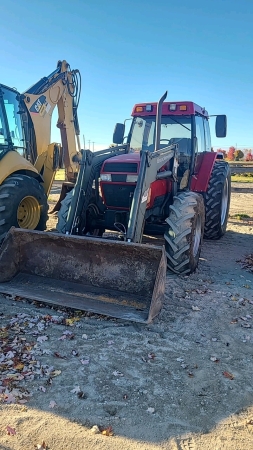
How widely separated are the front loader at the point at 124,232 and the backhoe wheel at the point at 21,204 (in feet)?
1.62

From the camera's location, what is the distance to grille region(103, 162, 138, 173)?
537 centimetres

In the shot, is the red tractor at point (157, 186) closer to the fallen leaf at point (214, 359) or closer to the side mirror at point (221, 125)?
the side mirror at point (221, 125)

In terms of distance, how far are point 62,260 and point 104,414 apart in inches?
92.5

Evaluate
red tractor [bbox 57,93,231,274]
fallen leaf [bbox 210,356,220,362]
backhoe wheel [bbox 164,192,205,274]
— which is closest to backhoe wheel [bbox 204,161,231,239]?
red tractor [bbox 57,93,231,274]

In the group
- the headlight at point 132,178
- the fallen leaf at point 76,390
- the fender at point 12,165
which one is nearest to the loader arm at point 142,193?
the headlight at point 132,178

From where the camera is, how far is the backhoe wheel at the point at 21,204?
5566 millimetres

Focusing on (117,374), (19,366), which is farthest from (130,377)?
(19,366)

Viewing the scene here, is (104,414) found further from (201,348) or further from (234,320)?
(234,320)

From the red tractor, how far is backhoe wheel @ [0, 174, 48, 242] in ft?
1.57

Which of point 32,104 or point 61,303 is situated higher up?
point 32,104

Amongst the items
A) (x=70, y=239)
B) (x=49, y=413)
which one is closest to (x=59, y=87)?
(x=70, y=239)

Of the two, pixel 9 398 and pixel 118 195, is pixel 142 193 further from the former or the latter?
pixel 9 398

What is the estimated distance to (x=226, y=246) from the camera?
7.70 m

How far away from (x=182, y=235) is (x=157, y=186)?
3.29 ft
